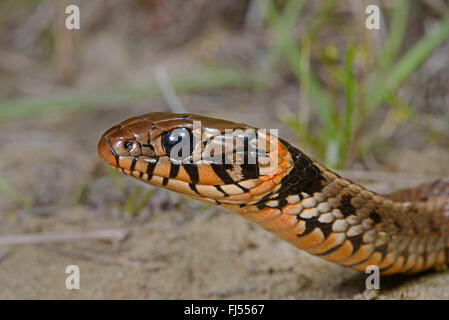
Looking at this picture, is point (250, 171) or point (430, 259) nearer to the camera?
point (250, 171)

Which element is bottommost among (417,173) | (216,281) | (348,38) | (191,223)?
(216,281)

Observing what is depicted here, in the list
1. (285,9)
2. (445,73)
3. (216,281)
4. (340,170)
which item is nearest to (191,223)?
(216,281)

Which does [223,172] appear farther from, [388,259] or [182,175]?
[388,259]

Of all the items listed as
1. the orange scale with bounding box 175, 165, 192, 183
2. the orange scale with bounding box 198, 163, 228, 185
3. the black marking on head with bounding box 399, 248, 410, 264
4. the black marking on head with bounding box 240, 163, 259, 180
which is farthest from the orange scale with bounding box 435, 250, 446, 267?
the orange scale with bounding box 175, 165, 192, 183

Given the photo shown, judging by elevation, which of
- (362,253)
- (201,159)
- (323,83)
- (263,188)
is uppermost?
(323,83)

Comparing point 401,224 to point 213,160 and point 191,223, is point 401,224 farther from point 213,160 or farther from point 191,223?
point 191,223

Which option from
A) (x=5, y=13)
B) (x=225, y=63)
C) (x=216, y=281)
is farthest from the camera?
(x=5, y=13)

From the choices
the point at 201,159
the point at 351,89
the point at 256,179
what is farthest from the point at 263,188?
the point at 351,89

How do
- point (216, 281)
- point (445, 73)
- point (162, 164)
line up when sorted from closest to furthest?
1. point (162, 164)
2. point (216, 281)
3. point (445, 73)
